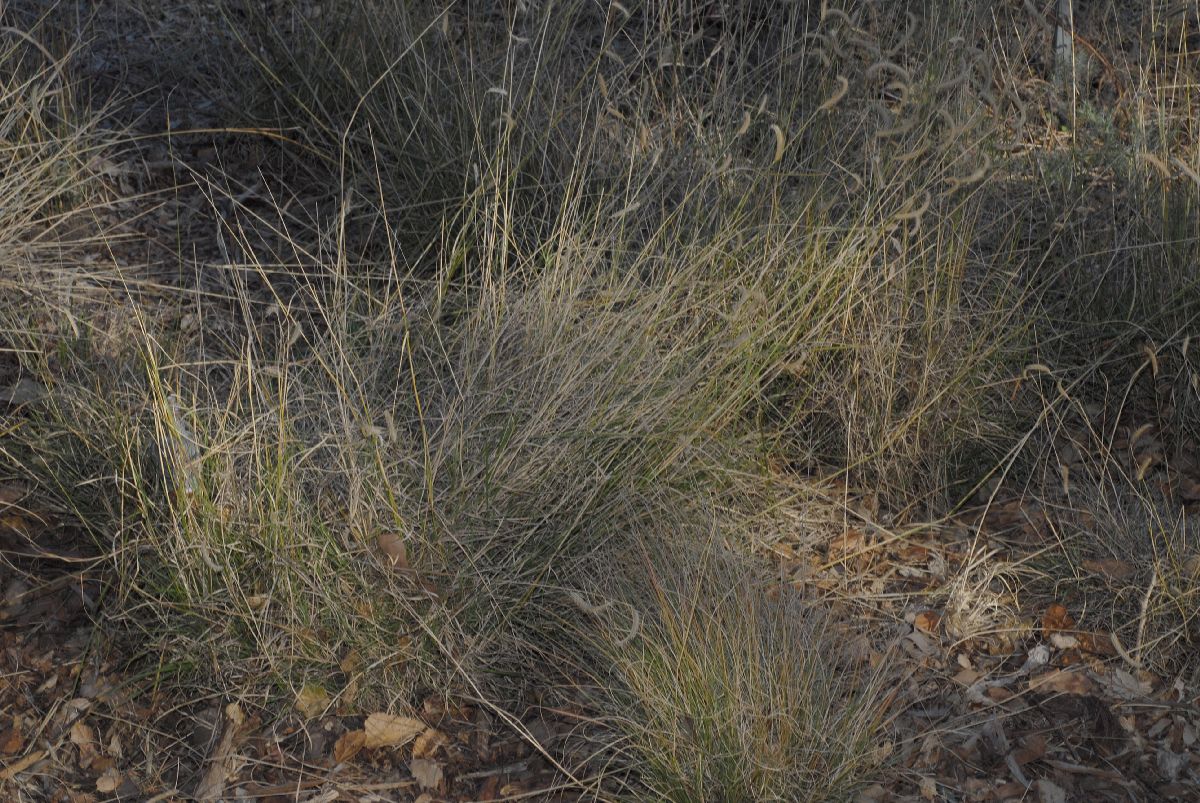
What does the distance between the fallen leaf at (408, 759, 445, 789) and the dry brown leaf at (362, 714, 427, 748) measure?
6 centimetres

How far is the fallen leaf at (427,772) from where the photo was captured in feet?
8.98

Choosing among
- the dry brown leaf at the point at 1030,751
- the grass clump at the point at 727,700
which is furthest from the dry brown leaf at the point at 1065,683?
the grass clump at the point at 727,700

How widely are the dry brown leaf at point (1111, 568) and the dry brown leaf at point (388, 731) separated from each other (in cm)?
162

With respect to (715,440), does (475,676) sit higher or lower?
lower

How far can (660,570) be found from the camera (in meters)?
2.83

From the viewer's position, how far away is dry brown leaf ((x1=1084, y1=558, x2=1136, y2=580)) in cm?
305

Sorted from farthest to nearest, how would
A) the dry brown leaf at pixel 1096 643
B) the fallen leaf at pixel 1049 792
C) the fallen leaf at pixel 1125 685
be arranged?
the dry brown leaf at pixel 1096 643
the fallen leaf at pixel 1125 685
the fallen leaf at pixel 1049 792

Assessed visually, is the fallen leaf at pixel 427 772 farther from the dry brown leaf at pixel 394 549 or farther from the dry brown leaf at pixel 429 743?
the dry brown leaf at pixel 394 549

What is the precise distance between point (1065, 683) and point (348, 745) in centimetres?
159

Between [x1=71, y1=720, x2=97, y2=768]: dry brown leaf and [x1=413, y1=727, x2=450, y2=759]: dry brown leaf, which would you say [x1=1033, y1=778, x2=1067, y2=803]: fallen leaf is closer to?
[x1=413, y1=727, x2=450, y2=759]: dry brown leaf

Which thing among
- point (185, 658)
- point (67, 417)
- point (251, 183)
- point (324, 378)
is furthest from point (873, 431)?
point (251, 183)

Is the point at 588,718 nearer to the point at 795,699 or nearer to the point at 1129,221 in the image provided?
the point at 795,699

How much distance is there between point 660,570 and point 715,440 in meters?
0.54

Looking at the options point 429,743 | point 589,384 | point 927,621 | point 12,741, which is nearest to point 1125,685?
point 927,621
